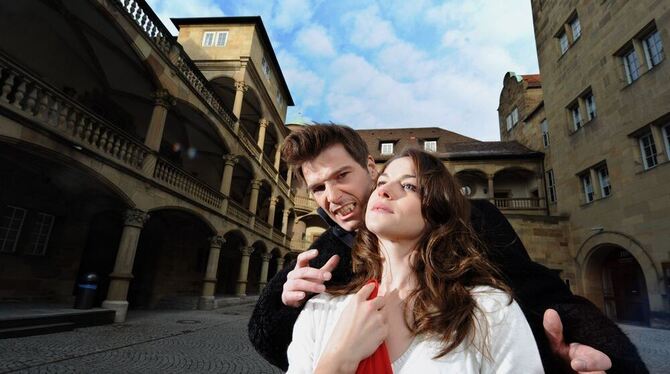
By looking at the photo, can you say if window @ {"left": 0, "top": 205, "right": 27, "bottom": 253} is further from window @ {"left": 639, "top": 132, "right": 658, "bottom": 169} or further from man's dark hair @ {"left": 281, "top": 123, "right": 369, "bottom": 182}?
window @ {"left": 639, "top": 132, "right": 658, "bottom": 169}

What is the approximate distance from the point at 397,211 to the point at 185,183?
11642 millimetres

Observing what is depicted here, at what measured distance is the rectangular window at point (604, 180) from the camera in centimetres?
1216

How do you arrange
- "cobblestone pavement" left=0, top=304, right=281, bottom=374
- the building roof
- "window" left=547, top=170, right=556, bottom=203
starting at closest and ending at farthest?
"cobblestone pavement" left=0, top=304, right=281, bottom=374 < the building roof < "window" left=547, top=170, right=556, bottom=203

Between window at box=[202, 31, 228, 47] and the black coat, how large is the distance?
59.5ft

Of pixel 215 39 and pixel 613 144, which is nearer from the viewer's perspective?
pixel 613 144

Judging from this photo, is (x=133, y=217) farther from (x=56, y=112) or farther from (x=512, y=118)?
(x=512, y=118)

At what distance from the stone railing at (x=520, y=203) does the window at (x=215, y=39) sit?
60.0 feet

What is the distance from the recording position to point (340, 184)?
2104 millimetres

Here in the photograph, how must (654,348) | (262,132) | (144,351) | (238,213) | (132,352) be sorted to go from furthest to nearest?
1. (262,132)
2. (238,213)
3. (654,348)
4. (144,351)
5. (132,352)

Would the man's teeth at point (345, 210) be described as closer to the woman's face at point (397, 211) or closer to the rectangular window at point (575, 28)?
the woman's face at point (397, 211)

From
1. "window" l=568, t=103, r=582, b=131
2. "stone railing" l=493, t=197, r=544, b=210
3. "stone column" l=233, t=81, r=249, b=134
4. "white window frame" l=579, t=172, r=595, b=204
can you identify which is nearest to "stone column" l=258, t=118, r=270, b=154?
"stone column" l=233, t=81, r=249, b=134

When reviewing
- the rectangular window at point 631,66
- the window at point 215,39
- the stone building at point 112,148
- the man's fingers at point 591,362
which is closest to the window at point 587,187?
the rectangular window at point 631,66

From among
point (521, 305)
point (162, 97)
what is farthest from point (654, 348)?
point (162, 97)

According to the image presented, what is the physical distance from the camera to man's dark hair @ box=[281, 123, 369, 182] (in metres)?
2.30
